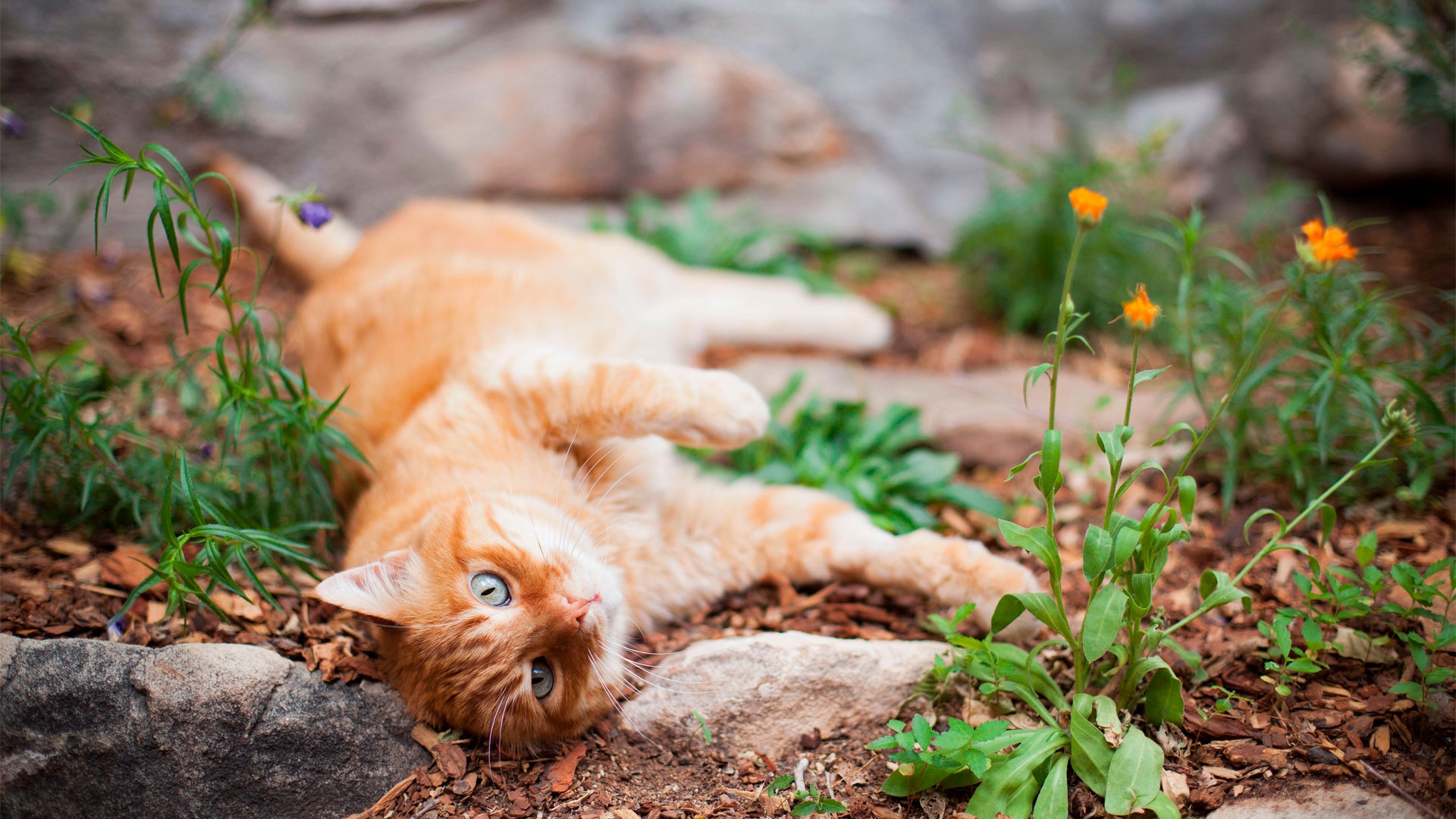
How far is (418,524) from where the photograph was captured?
2148 millimetres

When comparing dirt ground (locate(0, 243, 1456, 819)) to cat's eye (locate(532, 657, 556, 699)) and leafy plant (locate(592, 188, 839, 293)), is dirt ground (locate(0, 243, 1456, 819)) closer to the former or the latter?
cat's eye (locate(532, 657, 556, 699))

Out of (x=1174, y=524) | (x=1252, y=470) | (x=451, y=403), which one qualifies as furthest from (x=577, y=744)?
(x=1252, y=470)

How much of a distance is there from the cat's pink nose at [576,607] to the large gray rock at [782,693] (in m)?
0.31

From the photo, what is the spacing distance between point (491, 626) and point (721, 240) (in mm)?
2677

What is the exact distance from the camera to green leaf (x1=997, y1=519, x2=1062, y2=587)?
1.65 metres

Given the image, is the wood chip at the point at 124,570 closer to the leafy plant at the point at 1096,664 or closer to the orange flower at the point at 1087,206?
the leafy plant at the point at 1096,664

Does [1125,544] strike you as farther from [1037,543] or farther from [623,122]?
[623,122]

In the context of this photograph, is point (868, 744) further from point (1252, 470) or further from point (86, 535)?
point (86, 535)

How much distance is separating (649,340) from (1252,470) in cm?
219

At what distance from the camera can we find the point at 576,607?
192cm

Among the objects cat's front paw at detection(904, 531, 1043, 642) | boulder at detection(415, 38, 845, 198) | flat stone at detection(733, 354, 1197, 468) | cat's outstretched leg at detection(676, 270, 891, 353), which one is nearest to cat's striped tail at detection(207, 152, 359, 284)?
boulder at detection(415, 38, 845, 198)

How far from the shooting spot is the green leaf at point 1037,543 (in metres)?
1.65

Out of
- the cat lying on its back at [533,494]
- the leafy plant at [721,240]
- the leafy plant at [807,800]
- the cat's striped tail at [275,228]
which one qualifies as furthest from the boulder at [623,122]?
the leafy plant at [807,800]

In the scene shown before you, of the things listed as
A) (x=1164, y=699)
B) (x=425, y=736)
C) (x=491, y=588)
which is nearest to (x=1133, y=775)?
(x=1164, y=699)
